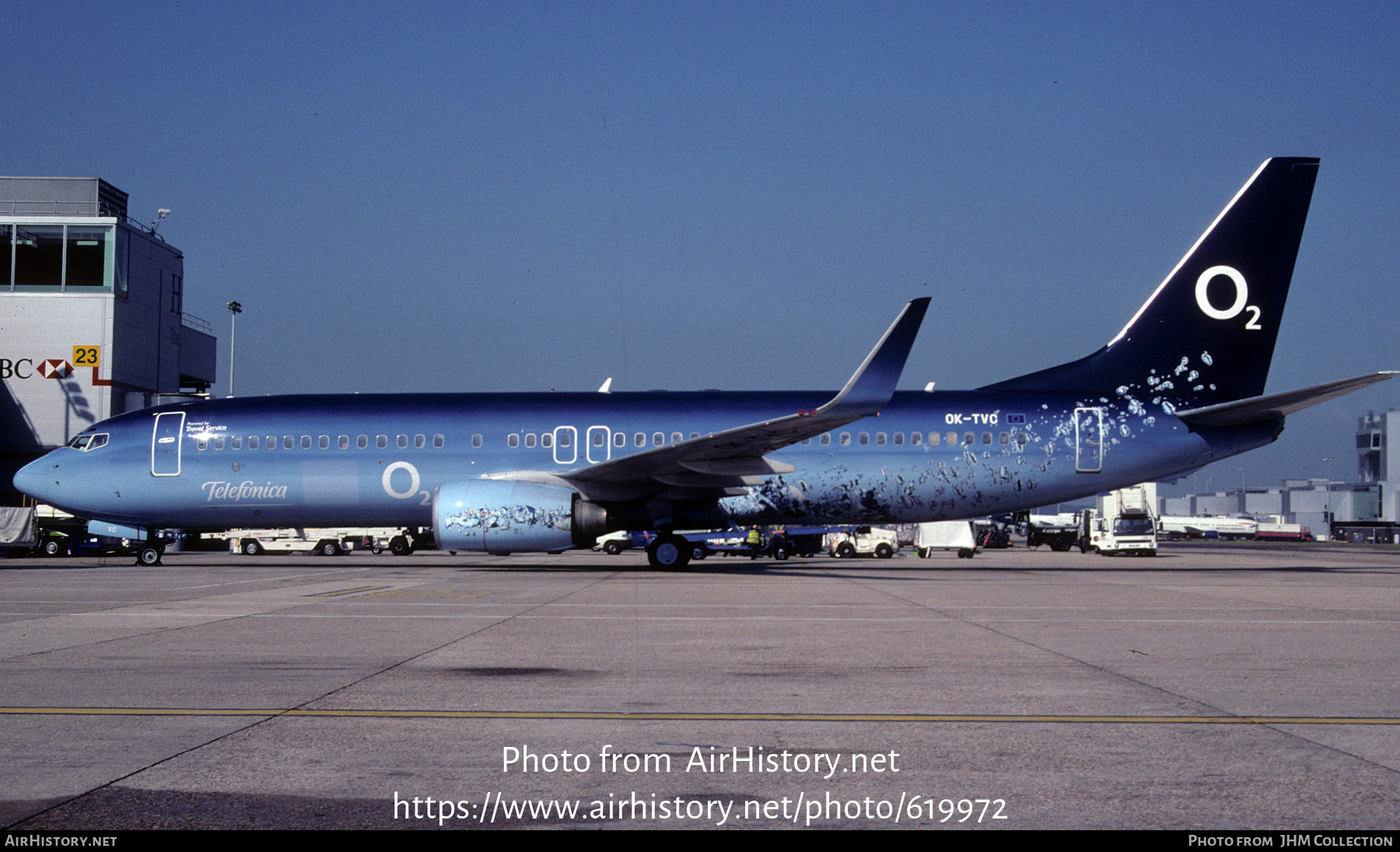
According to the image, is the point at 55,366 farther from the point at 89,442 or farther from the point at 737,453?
the point at 737,453

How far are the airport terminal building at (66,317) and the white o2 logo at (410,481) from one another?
30.7 metres

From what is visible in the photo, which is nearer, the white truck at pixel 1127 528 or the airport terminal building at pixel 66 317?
the white truck at pixel 1127 528

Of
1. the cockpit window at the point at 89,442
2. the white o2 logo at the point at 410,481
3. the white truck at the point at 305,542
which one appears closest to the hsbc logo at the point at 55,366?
the white truck at the point at 305,542

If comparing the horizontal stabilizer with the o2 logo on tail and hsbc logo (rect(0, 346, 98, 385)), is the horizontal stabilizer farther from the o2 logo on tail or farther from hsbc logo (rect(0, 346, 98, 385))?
hsbc logo (rect(0, 346, 98, 385))

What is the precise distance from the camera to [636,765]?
5.00m

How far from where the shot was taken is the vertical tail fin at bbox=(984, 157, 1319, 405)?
77.2ft

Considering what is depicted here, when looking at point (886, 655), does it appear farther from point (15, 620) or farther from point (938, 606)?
point (15, 620)

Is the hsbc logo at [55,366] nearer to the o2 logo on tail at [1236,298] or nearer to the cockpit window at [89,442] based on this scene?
the cockpit window at [89,442]

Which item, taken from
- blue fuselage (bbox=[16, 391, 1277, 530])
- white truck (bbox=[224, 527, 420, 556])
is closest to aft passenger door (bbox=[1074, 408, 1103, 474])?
blue fuselage (bbox=[16, 391, 1277, 530])

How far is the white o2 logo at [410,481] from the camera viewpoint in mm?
24156

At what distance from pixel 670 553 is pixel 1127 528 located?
1030 inches

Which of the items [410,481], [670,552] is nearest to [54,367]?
[410,481]

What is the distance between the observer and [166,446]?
25047mm

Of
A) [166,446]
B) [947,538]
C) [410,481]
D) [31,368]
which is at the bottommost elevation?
[947,538]
